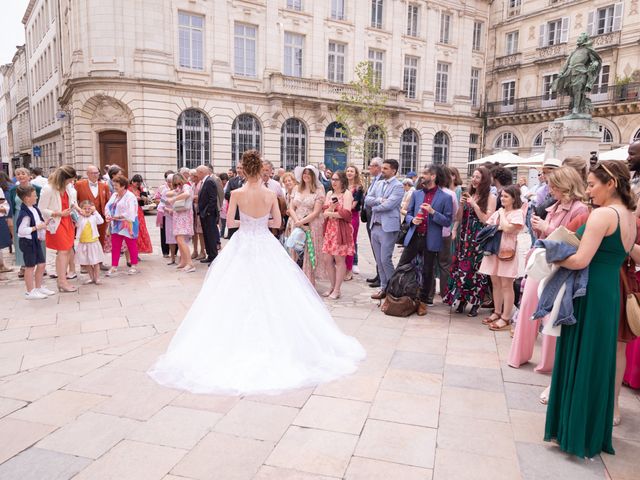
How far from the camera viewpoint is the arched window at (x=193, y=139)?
23.7 metres

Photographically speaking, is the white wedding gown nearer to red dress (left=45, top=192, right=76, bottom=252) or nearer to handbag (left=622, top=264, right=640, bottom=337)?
handbag (left=622, top=264, right=640, bottom=337)

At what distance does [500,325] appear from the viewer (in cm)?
579

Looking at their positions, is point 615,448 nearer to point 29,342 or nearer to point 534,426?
point 534,426

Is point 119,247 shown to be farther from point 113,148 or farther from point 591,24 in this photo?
point 591,24

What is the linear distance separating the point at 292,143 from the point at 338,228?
814 inches

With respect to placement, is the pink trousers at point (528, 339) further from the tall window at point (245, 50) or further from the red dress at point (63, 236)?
the tall window at point (245, 50)

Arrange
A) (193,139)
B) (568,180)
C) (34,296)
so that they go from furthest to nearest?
(193,139), (34,296), (568,180)

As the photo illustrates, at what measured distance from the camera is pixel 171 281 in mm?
8211

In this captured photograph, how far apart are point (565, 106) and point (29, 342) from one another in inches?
1289

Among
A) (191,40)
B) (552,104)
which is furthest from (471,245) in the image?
(552,104)

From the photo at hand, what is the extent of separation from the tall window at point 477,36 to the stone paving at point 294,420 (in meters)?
34.3

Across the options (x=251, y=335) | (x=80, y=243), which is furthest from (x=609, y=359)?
(x=80, y=243)

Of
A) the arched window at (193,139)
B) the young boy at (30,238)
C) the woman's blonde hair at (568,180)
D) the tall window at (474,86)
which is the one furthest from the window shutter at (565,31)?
the young boy at (30,238)

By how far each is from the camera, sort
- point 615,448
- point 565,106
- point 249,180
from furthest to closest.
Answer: point 565,106
point 249,180
point 615,448
